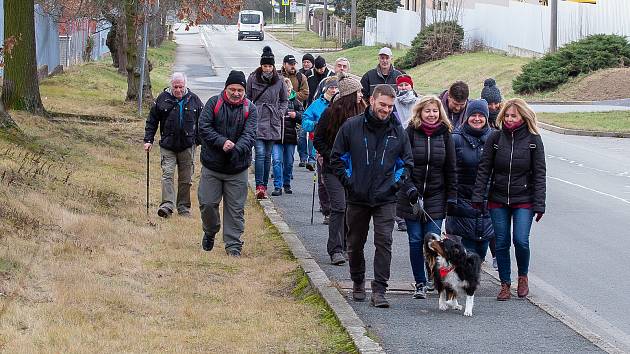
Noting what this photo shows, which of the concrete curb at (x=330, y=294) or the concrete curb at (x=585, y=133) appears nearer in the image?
the concrete curb at (x=330, y=294)

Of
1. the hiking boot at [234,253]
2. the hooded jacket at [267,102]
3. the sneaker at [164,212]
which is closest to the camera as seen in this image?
the hiking boot at [234,253]

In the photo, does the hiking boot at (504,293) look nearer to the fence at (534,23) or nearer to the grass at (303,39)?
the fence at (534,23)

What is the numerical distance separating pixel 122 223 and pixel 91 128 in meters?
12.0

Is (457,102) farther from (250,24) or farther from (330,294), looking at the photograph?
(250,24)

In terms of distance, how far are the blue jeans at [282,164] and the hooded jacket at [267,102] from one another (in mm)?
784

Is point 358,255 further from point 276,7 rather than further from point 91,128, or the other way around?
point 276,7

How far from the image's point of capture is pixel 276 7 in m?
115

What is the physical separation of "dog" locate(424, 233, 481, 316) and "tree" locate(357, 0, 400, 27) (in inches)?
3177

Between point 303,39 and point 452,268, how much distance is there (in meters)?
86.7

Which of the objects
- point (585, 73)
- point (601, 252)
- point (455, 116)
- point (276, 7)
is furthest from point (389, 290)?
point (276, 7)

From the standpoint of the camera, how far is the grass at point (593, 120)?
2894 centimetres

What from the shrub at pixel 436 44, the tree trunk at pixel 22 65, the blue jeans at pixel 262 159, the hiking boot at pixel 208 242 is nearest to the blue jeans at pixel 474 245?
the hiking boot at pixel 208 242

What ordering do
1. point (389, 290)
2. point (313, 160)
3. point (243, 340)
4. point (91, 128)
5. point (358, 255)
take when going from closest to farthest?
point (243, 340) → point (358, 255) → point (389, 290) → point (313, 160) → point (91, 128)

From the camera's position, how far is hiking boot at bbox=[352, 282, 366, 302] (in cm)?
967
